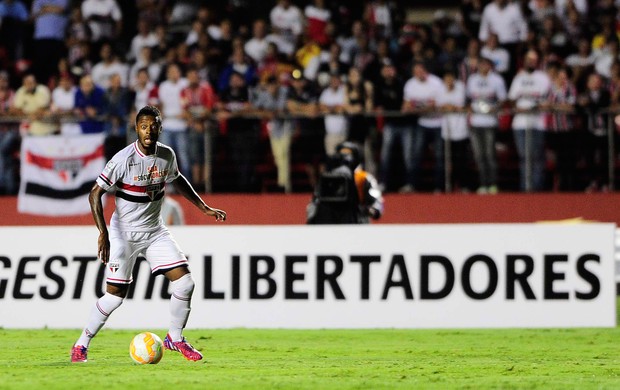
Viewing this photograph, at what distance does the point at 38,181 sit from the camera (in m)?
20.1

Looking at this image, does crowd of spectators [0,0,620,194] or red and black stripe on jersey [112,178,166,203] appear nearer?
red and black stripe on jersey [112,178,166,203]

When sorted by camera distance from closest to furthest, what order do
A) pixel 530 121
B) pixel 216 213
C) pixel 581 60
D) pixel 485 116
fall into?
pixel 216 213, pixel 485 116, pixel 530 121, pixel 581 60

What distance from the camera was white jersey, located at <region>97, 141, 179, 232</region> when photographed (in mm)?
10914

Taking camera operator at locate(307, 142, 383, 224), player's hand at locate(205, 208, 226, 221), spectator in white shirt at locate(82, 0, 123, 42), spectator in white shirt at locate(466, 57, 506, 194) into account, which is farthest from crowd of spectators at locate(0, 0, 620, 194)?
player's hand at locate(205, 208, 226, 221)

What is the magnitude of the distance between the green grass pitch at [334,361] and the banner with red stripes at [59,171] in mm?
5451

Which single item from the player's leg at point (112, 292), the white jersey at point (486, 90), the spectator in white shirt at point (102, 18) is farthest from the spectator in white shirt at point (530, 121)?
the player's leg at point (112, 292)

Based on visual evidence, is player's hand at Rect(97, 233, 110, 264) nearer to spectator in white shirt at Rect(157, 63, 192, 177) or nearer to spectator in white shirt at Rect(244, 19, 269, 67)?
spectator in white shirt at Rect(157, 63, 192, 177)

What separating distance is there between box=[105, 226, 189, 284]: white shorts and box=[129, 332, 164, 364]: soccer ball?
1.76 feet

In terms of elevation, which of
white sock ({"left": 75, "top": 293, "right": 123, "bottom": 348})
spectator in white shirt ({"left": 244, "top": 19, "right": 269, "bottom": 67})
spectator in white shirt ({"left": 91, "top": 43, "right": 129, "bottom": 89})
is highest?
spectator in white shirt ({"left": 244, "top": 19, "right": 269, "bottom": 67})

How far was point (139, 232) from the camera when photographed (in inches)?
440

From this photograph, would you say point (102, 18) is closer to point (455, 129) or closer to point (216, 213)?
point (455, 129)

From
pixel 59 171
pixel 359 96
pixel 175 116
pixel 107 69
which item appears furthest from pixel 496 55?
pixel 59 171

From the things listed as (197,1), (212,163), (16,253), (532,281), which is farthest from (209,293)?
(197,1)

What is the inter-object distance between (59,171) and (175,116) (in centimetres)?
198
